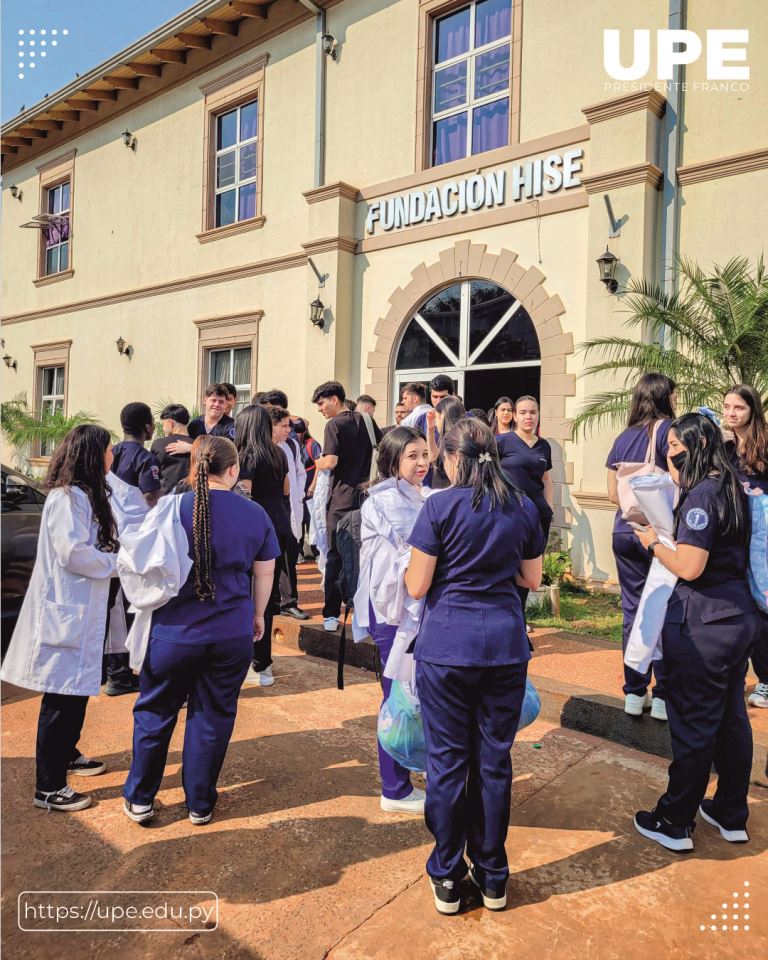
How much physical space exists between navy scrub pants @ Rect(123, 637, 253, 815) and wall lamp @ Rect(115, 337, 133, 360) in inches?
457

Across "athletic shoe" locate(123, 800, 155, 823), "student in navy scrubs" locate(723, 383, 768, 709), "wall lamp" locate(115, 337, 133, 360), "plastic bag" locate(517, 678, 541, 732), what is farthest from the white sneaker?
"wall lamp" locate(115, 337, 133, 360)

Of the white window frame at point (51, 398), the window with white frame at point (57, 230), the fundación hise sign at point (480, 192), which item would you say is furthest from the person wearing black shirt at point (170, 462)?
the window with white frame at point (57, 230)

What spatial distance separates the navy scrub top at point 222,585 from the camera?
304 centimetres

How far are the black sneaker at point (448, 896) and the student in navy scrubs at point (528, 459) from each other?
2.43m

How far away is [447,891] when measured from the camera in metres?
2.56

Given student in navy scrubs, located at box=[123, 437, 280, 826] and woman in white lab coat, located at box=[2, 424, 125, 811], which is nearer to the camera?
student in navy scrubs, located at box=[123, 437, 280, 826]

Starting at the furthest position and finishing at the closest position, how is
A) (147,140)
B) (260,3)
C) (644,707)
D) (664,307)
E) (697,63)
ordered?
(147,140), (260,3), (697,63), (664,307), (644,707)

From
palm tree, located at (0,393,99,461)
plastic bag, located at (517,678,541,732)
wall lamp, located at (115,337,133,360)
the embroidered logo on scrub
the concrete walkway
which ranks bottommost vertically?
the concrete walkway

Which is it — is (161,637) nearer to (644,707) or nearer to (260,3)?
(644,707)

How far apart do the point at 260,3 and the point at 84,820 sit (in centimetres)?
1172

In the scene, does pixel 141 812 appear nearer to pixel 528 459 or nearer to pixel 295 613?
pixel 295 613

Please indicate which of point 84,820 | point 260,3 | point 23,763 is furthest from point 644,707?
point 260,3

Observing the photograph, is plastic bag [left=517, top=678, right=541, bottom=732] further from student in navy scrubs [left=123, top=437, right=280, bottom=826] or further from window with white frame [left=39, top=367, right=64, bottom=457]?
window with white frame [left=39, top=367, right=64, bottom=457]

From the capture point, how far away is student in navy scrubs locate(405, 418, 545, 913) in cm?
256
